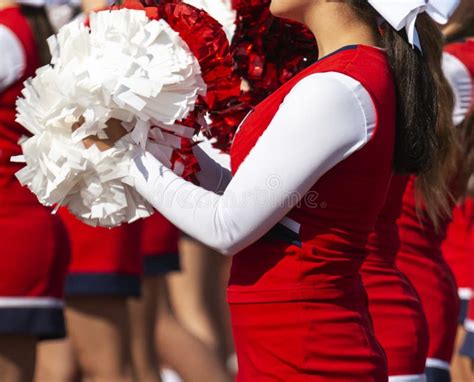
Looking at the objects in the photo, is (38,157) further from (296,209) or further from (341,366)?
(341,366)

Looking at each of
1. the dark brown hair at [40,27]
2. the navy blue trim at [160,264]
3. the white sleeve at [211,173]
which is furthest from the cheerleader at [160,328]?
the white sleeve at [211,173]

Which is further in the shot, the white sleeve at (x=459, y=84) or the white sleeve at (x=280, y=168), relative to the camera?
the white sleeve at (x=459, y=84)

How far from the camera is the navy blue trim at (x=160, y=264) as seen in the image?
5.49 m

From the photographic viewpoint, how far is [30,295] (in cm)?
395

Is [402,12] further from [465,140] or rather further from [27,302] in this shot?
[27,302]

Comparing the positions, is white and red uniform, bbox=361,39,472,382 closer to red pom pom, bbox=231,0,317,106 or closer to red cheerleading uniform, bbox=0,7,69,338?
red pom pom, bbox=231,0,317,106

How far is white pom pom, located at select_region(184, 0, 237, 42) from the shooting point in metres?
3.24

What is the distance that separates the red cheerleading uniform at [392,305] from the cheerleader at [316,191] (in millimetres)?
594

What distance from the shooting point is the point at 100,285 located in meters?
4.61

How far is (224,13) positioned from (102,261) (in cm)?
167

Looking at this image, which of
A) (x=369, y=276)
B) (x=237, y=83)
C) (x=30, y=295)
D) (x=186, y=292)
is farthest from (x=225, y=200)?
(x=186, y=292)

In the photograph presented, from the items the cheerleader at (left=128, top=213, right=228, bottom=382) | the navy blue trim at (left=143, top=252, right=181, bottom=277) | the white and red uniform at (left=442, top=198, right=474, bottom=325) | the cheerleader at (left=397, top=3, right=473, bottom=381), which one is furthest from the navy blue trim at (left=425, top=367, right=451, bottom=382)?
the navy blue trim at (left=143, top=252, right=181, bottom=277)

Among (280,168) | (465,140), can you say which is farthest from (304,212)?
(465,140)

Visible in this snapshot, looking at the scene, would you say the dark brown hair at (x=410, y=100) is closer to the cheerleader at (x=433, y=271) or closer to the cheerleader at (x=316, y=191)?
the cheerleader at (x=316, y=191)
